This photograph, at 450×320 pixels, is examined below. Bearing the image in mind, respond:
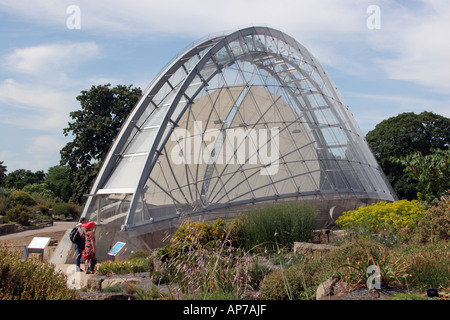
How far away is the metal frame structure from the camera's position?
62.3 feet

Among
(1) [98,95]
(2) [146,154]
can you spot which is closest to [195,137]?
(2) [146,154]

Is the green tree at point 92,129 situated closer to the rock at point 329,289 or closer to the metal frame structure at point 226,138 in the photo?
the metal frame structure at point 226,138

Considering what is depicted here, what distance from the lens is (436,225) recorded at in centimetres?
1273

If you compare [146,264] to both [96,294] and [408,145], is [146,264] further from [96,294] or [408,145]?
[408,145]

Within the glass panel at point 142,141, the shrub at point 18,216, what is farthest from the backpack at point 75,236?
the shrub at point 18,216

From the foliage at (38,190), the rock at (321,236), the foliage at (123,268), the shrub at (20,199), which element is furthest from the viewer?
the foliage at (38,190)

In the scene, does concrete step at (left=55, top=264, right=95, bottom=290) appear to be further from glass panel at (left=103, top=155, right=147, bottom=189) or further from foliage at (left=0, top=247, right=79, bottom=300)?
glass panel at (left=103, top=155, right=147, bottom=189)

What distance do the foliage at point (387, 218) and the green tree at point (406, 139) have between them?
122ft

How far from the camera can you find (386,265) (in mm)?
7984

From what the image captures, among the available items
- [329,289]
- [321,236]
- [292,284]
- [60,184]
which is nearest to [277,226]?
[321,236]

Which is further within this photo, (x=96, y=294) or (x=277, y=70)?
(x=277, y=70)

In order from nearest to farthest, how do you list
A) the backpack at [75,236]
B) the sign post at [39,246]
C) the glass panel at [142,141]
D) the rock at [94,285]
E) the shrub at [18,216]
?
the rock at [94,285]
the backpack at [75,236]
the sign post at [39,246]
the glass panel at [142,141]
the shrub at [18,216]

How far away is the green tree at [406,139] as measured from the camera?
2012 inches
